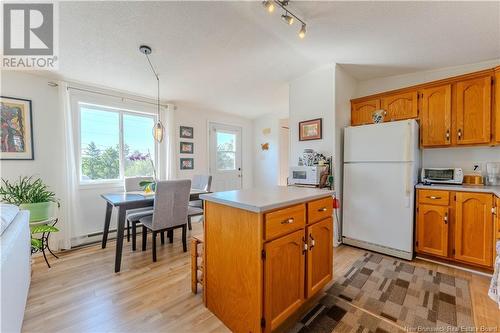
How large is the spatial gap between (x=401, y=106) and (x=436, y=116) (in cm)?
38

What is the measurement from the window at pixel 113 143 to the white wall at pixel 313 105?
7.33ft

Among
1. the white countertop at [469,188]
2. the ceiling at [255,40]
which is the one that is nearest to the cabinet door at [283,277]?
the ceiling at [255,40]

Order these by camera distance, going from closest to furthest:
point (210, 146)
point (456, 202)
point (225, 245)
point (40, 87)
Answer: point (225, 245)
point (456, 202)
point (40, 87)
point (210, 146)

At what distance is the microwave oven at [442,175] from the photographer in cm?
248

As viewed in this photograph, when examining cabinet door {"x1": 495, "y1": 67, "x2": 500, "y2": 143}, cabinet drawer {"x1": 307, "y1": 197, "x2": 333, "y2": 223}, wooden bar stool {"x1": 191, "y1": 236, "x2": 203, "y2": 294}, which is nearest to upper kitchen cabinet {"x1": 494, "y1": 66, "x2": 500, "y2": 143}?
cabinet door {"x1": 495, "y1": 67, "x2": 500, "y2": 143}

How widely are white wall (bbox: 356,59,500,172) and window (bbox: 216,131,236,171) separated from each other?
3126 mm

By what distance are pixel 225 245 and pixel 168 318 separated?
725mm

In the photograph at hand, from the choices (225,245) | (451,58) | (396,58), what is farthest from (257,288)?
(451,58)

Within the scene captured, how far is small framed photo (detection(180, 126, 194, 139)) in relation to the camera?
13.7 ft

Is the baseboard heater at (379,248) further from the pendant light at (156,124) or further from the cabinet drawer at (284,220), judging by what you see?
the pendant light at (156,124)

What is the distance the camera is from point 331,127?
9.29ft

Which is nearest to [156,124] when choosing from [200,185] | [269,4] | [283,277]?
[200,185]

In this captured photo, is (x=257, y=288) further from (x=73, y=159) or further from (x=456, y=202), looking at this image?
(x=73, y=159)

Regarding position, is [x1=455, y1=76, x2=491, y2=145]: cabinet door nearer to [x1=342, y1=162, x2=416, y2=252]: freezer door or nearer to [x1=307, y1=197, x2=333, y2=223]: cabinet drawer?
[x1=342, y1=162, x2=416, y2=252]: freezer door
